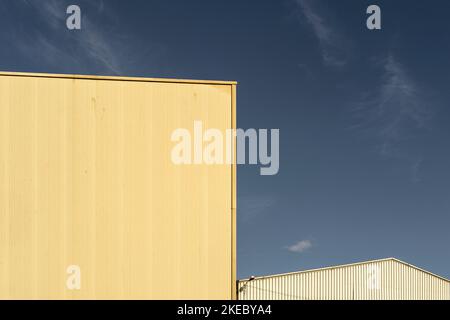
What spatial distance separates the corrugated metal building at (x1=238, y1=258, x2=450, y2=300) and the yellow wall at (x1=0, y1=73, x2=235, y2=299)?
1313cm

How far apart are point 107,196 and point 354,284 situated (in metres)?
20.7

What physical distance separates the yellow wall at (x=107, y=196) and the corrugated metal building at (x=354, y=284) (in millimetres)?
13133

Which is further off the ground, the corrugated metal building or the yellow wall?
the yellow wall

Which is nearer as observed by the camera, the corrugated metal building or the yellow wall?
the yellow wall

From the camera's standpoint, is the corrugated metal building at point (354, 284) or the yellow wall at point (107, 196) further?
the corrugated metal building at point (354, 284)

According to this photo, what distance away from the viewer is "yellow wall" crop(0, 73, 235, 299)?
9836 millimetres

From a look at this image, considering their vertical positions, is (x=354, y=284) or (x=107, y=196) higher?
(x=107, y=196)

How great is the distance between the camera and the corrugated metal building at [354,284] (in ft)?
76.0

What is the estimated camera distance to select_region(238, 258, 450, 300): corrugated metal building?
2316 cm

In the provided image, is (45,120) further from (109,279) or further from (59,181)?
(109,279)

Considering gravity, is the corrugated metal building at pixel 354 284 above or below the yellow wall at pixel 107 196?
below

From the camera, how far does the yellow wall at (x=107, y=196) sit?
9836mm

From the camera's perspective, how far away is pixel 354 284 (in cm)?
2612
